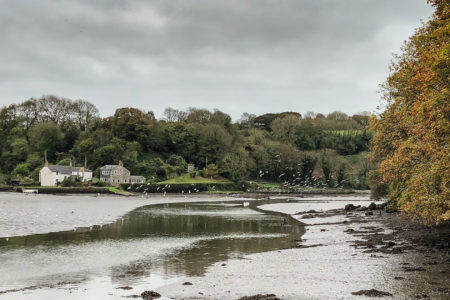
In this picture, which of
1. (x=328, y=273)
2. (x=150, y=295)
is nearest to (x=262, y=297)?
(x=150, y=295)

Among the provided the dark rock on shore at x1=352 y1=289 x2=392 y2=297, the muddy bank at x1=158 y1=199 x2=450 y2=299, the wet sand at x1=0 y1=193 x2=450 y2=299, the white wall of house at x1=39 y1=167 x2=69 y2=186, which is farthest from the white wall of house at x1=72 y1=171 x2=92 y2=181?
the dark rock on shore at x1=352 y1=289 x2=392 y2=297

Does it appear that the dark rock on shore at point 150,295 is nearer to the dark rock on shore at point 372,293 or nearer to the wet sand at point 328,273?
the wet sand at point 328,273

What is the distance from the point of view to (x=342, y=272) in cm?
1778

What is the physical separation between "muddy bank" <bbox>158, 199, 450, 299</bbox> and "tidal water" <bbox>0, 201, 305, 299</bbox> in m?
1.78

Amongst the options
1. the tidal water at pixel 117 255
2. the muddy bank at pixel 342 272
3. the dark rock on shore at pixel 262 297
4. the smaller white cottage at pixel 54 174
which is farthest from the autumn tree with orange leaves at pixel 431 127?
the smaller white cottage at pixel 54 174

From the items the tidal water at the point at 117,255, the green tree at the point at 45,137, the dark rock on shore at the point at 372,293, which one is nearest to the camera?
the dark rock on shore at the point at 372,293

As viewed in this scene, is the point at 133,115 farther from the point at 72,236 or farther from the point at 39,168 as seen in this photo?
the point at 72,236

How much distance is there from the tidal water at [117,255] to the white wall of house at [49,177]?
77.0 meters

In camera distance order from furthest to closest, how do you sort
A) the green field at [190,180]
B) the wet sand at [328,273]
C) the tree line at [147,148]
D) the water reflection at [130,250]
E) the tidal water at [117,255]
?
the tree line at [147,148], the green field at [190,180], the water reflection at [130,250], the tidal water at [117,255], the wet sand at [328,273]

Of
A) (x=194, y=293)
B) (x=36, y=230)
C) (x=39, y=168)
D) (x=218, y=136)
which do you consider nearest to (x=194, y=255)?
(x=194, y=293)

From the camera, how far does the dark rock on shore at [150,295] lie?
14656 mm

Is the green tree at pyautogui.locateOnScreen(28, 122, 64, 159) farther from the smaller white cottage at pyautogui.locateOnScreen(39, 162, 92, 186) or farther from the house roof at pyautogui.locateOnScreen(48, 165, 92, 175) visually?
the smaller white cottage at pyautogui.locateOnScreen(39, 162, 92, 186)

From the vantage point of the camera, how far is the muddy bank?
48.0 ft

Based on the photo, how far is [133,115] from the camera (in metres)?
135
